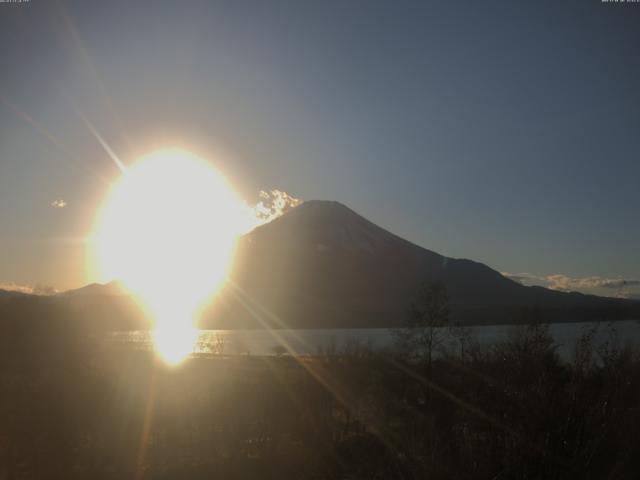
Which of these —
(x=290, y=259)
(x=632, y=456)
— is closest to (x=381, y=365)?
(x=632, y=456)

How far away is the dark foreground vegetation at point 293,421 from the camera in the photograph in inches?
180

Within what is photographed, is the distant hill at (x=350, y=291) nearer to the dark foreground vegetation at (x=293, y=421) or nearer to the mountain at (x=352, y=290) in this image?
the mountain at (x=352, y=290)

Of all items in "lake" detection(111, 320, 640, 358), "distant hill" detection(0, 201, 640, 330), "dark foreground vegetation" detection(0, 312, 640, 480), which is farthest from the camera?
"distant hill" detection(0, 201, 640, 330)

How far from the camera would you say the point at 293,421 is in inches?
504

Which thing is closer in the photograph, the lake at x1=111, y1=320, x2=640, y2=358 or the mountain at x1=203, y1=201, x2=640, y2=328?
the lake at x1=111, y1=320, x2=640, y2=358

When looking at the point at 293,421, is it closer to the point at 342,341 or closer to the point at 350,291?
the point at 342,341

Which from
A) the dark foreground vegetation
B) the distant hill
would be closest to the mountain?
the distant hill

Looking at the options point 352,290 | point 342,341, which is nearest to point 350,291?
point 352,290

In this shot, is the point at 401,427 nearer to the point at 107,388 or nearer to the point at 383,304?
the point at 107,388

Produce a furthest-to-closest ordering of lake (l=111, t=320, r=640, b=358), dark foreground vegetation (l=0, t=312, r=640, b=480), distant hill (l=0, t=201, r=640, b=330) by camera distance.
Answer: distant hill (l=0, t=201, r=640, b=330), lake (l=111, t=320, r=640, b=358), dark foreground vegetation (l=0, t=312, r=640, b=480)

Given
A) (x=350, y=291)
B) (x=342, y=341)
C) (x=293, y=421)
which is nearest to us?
(x=293, y=421)

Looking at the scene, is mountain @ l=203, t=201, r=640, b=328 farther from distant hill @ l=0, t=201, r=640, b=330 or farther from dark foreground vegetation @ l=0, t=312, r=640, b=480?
dark foreground vegetation @ l=0, t=312, r=640, b=480

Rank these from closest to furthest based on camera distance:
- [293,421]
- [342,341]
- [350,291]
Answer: [293,421] < [342,341] < [350,291]

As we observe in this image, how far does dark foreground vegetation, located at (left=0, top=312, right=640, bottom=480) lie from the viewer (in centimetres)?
458
